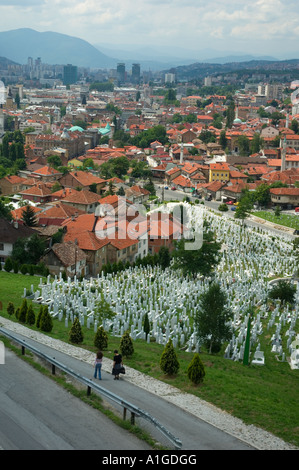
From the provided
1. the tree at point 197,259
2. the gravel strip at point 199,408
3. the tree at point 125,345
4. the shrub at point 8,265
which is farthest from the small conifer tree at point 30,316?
the tree at point 197,259

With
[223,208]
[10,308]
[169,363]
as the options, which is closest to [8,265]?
[10,308]

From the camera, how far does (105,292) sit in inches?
813

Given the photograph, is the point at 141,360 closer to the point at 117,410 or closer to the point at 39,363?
the point at 39,363

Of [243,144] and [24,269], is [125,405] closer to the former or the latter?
[24,269]

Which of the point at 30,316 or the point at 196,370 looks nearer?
the point at 196,370

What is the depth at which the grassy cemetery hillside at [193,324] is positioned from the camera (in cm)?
1053

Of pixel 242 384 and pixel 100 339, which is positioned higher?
pixel 100 339

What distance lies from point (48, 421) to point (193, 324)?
9638 mm

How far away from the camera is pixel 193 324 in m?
17.8

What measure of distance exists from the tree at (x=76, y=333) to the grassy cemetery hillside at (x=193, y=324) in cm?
18

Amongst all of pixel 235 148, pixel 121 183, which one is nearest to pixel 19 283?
pixel 121 183

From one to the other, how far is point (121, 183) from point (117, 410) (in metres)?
46.5

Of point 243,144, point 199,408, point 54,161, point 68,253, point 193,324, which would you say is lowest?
point 193,324

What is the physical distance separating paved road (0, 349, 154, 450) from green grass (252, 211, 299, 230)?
37.0 metres
